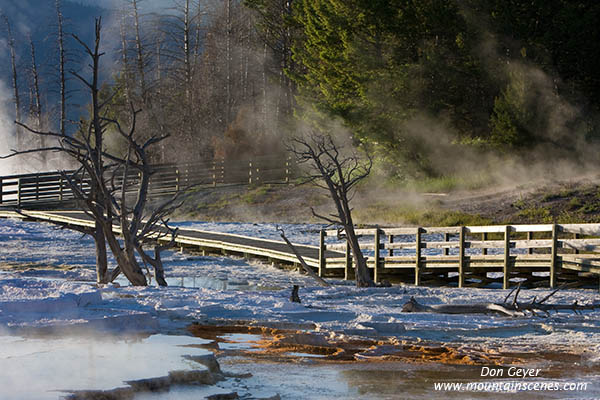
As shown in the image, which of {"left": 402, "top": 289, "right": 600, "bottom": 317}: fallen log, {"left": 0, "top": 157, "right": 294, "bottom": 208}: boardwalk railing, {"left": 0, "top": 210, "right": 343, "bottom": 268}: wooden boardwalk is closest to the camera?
{"left": 402, "top": 289, "right": 600, "bottom": 317}: fallen log

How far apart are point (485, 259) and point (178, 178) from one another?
25303 millimetres

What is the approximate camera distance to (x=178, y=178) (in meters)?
40.2

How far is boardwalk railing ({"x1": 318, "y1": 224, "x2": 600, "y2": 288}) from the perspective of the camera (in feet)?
50.1

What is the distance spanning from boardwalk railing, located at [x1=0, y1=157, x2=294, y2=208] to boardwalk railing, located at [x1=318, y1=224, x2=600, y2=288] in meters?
17.6

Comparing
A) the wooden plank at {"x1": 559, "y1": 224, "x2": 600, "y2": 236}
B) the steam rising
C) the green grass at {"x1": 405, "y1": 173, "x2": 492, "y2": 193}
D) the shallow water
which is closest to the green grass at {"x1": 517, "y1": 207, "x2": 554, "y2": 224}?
the green grass at {"x1": 405, "y1": 173, "x2": 492, "y2": 193}

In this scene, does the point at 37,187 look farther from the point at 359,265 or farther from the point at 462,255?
the point at 462,255

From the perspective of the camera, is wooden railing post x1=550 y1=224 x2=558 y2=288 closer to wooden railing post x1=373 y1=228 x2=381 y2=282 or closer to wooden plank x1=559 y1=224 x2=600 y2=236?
wooden plank x1=559 y1=224 x2=600 y2=236

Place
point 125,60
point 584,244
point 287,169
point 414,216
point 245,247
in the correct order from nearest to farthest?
point 584,244 < point 245,247 < point 414,216 < point 287,169 < point 125,60

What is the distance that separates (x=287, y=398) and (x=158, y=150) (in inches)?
1855

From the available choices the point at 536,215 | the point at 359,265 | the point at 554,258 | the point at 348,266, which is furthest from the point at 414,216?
the point at 554,258

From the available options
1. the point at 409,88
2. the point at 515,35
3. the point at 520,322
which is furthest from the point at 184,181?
the point at 520,322

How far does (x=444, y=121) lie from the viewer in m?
29.4

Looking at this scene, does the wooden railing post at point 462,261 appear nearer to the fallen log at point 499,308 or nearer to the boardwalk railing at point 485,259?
the boardwalk railing at point 485,259

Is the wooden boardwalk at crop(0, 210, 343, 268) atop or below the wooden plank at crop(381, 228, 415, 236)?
below
